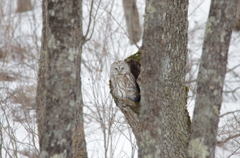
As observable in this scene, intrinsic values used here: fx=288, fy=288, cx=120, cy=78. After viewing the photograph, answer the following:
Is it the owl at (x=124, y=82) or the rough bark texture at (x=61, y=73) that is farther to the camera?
the owl at (x=124, y=82)

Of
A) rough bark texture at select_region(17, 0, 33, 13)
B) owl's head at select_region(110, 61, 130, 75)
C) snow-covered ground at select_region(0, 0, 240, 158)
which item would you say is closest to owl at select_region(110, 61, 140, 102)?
owl's head at select_region(110, 61, 130, 75)

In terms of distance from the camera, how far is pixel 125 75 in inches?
174

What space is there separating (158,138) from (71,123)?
788 mm

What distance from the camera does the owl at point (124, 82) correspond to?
431 centimetres

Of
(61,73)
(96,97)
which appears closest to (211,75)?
(61,73)

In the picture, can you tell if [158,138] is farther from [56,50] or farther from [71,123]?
[56,50]

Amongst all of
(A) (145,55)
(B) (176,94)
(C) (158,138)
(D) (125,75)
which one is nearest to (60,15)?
(A) (145,55)

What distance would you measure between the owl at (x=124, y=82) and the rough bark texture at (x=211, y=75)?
1.83 metres

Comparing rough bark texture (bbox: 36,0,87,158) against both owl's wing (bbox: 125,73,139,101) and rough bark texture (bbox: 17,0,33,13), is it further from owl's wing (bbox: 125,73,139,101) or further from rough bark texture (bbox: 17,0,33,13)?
rough bark texture (bbox: 17,0,33,13)

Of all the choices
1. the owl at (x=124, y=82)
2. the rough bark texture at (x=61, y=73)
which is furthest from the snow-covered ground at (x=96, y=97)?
the rough bark texture at (x=61, y=73)

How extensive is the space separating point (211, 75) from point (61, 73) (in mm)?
1255

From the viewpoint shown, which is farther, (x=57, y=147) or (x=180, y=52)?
(x=180, y=52)

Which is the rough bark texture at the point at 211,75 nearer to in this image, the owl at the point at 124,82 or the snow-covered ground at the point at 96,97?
the snow-covered ground at the point at 96,97

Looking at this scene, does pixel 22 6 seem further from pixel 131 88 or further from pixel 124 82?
pixel 131 88
